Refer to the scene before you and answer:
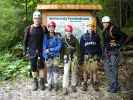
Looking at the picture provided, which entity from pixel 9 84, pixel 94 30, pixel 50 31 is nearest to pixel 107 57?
pixel 94 30

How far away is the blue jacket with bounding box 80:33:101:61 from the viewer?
11078 mm

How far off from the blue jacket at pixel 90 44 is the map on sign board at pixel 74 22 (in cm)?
69

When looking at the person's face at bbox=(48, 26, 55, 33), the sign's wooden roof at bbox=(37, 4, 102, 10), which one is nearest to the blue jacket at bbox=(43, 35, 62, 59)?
the person's face at bbox=(48, 26, 55, 33)

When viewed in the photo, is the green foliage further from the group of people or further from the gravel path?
the group of people

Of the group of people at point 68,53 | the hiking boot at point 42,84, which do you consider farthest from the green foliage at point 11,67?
the group of people at point 68,53

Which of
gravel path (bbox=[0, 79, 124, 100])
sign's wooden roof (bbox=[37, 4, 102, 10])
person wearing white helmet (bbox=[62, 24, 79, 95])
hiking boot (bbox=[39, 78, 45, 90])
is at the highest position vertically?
sign's wooden roof (bbox=[37, 4, 102, 10])

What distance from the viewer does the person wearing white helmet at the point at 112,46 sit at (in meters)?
10.9

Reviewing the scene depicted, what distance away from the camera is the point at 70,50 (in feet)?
36.6

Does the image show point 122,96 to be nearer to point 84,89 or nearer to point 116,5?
point 84,89

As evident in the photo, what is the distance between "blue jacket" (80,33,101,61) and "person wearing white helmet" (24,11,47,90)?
103cm

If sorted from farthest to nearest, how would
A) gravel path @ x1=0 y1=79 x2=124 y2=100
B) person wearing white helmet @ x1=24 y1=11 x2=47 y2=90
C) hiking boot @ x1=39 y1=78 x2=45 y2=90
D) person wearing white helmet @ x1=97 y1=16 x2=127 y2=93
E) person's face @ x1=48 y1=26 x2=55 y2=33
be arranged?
hiking boot @ x1=39 y1=78 x2=45 y2=90, person wearing white helmet @ x1=24 y1=11 x2=47 y2=90, person's face @ x1=48 y1=26 x2=55 y2=33, person wearing white helmet @ x1=97 y1=16 x2=127 y2=93, gravel path @ x1=0 y1=79 x2=124 y2=100

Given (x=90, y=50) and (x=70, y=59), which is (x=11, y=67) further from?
(x=90, y=50)

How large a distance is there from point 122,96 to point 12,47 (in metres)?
6.57

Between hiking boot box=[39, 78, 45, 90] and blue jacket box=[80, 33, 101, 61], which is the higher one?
blue jacket box=[80, 33, 101, 61]
